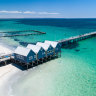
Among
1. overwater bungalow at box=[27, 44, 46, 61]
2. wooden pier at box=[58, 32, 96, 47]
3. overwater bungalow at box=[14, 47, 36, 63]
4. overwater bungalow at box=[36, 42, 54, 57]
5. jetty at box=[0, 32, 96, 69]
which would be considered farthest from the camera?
wooden pier at box=[58, 32, 96, 47]

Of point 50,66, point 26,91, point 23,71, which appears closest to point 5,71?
point 23,71

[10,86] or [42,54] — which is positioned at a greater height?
[42,54]

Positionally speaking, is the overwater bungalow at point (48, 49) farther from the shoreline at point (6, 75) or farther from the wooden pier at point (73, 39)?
the wooden pier at point (73, 39)

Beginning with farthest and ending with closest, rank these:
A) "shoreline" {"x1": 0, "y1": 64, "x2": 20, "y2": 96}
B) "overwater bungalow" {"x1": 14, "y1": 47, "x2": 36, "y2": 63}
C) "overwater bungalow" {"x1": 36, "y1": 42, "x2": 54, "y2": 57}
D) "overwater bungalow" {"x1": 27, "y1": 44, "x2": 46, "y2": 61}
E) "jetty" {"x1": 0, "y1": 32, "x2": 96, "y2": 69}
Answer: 1. "overwater bungalow" {"x1": 36, "y1": 42, "x2": 54, "y2": 57}
2. "overwater bungalow" {"x1": 27, "y1": 44, "x2": 46, "y2": 61}
3. "jetty" {"x1": 0, "y1": 32, "x2": 96, "y2": 69}
4. "overwater bungalow" {"x1": 14, "y1": 47, "x2": 36, "y2": 63}
5. "shoreline" {"x1": 0, "y1": 64, "x2": 20, "y2": 96}

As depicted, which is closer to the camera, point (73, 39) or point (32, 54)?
point (32, 54)

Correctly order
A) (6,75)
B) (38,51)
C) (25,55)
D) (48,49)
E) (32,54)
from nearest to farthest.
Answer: (6,75) < (25,55) < (32,54) < (38,51) < (48,49)

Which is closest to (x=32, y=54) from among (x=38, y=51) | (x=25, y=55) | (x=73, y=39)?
(x=25, y=55)

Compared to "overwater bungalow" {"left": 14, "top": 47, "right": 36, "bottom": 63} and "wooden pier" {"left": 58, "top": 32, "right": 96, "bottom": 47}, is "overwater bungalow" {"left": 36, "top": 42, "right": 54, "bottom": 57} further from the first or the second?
"wooden pier" {"left": 58, "top": 32, "right": 96, "bottom": 47}

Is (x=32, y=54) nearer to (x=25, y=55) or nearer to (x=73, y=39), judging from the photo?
(x=25, y=55)

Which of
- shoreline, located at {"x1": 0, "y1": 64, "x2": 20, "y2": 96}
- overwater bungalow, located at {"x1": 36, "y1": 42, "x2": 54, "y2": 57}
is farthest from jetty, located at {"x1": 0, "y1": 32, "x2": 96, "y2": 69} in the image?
shoreline, located at {"x1": 0, "y1": 64, "x2": 20, "y2": 96}

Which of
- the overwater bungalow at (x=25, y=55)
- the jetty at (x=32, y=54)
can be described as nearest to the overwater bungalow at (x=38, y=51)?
the jetty at (x=32, y=54)

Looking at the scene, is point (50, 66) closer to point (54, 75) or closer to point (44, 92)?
point (54, 75)
